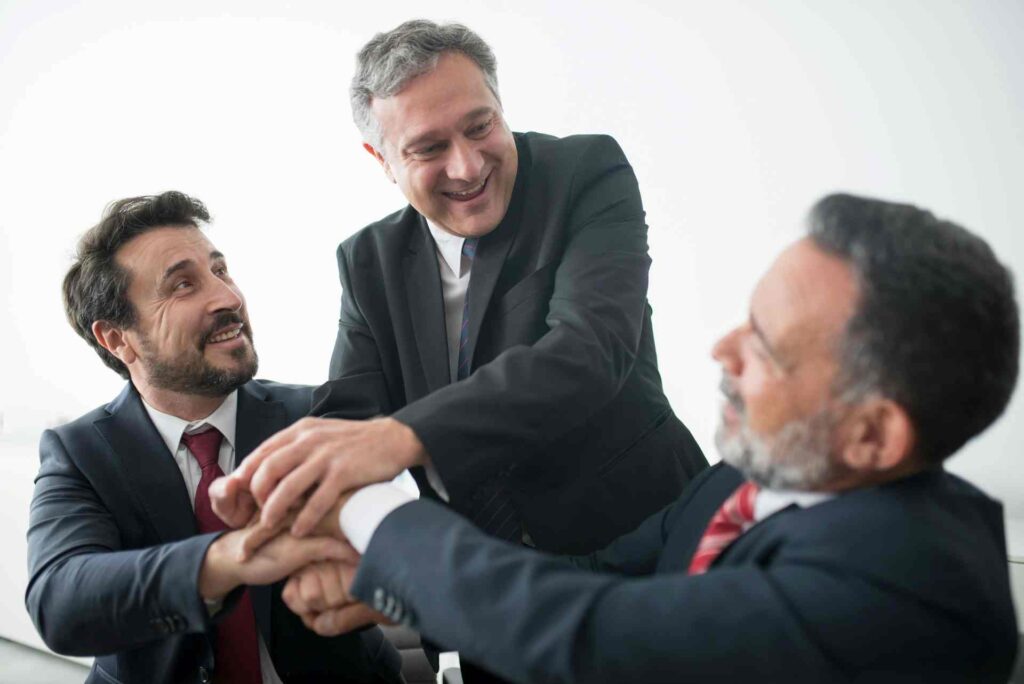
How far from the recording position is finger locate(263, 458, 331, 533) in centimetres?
125

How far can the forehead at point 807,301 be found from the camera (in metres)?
1.02

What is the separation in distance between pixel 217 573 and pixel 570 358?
0.68 m

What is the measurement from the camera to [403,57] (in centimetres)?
166

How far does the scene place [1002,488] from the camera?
2.28m

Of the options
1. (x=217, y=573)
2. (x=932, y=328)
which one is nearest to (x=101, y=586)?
(x=217, y=573)

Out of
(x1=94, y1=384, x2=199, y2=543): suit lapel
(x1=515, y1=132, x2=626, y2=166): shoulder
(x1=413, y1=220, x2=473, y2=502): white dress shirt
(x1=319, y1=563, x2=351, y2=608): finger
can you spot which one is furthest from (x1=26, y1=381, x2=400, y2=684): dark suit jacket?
(x1=515, y1=132, x2=626, y2=166): shoulder

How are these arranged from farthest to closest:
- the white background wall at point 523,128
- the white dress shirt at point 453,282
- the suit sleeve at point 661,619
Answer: the white background wall at point 523,128 < the white dress shirt at point 453,282 < the suit sleeve at point 661,619

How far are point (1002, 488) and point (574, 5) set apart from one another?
1928 mm

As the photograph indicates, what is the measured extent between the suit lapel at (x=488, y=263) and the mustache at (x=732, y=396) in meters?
A: 0.65

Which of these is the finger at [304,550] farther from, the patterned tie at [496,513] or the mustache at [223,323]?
the mustache at [223,323]

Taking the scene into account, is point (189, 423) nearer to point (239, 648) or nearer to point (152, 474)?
point (152, 474)

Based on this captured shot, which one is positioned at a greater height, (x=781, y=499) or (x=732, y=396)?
(x=732, y=396)

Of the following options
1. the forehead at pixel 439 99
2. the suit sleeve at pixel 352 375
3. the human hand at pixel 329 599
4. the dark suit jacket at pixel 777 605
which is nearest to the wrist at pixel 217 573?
the human hand at pixel 329 599

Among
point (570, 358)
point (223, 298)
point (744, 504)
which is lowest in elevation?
point (744, 504)
